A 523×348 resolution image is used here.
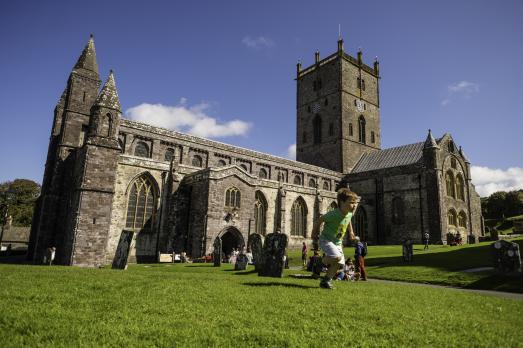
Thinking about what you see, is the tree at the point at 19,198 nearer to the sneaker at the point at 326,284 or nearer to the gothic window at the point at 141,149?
the gothic window at the point at 141,149

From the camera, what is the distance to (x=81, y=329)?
13.2ft

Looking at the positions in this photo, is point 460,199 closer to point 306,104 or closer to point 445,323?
point 306,104

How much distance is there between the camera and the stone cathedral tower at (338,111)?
4736 centimetres

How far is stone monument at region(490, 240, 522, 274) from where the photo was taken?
38.1 ft

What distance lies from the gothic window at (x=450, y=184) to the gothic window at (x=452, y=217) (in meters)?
1.92

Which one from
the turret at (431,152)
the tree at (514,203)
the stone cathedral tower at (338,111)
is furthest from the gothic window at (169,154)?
the tree at (514,203)

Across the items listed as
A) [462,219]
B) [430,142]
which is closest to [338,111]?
[430,142]

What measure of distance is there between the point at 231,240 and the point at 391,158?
26554 mm

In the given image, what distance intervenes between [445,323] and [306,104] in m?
49.9

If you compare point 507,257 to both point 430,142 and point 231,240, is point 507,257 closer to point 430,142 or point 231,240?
point 231,240

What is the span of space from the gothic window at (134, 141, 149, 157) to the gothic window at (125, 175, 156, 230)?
4241 mm

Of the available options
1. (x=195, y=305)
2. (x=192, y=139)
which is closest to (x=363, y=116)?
(x=192, y=139)

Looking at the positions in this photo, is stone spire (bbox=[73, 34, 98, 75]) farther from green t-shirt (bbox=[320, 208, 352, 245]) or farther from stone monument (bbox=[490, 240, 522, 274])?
stone monument (bbox=[490, 240, 522, 274])

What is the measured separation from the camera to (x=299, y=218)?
3556 centimetres
